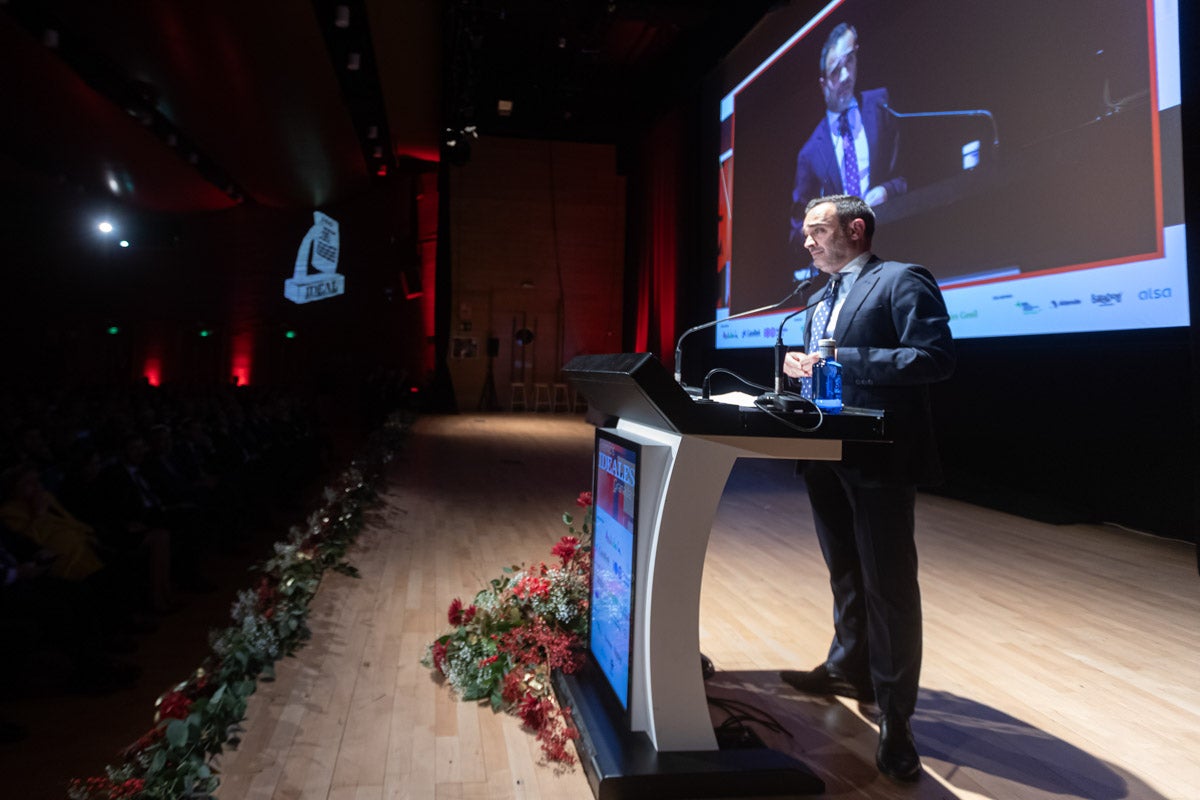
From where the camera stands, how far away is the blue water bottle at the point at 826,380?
1724 millimetres

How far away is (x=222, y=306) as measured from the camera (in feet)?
56.3

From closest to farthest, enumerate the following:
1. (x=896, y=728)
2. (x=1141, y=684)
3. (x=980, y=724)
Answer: (x=896, y=728), (x=980, y=724), (x=1141, y=684)

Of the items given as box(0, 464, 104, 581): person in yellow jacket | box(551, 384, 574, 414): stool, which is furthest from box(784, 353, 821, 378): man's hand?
box(551, 384, 574, 414): stool

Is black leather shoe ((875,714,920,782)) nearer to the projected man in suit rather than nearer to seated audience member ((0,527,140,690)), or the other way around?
seated audience member ((0,527,140,690))

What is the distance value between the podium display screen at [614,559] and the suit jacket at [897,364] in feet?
1.73

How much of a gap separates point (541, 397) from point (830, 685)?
1360 cm

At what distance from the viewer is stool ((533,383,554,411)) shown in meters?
15.5

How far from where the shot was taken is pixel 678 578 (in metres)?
1.69

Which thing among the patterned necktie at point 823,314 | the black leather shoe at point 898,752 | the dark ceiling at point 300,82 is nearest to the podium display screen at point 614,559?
the patterned necktie at point 823,314

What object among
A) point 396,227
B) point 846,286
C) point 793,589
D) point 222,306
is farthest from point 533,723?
point 222,306

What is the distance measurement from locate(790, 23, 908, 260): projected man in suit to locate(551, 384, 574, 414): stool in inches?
350

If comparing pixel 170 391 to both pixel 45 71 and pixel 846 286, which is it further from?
pixel 846 286

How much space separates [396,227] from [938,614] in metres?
15.9

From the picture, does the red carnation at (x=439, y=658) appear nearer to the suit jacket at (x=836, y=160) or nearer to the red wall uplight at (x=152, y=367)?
the suit jacket at (x=836, y=160)
